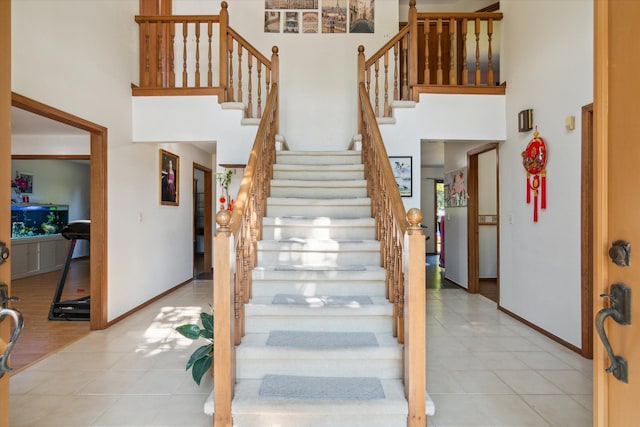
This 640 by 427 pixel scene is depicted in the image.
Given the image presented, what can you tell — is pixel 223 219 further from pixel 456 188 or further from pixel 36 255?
pixel 36 255

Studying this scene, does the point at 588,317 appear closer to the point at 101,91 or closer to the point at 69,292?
the point at 101,91

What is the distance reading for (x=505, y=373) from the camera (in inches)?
111

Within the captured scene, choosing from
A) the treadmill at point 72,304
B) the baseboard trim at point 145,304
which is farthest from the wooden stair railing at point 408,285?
the treadmill at point 72,304

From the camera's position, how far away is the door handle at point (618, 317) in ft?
3.27

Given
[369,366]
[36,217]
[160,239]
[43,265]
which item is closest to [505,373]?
[369,366]

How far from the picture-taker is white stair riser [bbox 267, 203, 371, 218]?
12.1 feet

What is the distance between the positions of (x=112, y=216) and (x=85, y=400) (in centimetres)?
219

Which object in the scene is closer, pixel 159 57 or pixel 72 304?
pixel 72 304

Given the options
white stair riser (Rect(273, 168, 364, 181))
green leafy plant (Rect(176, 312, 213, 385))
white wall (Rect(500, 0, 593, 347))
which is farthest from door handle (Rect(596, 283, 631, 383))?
white stair riser (Rect(273, 168, 364, 181))

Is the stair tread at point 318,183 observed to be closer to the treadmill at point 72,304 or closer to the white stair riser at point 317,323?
the white stair riser at point 317,323

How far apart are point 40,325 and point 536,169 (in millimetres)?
5912

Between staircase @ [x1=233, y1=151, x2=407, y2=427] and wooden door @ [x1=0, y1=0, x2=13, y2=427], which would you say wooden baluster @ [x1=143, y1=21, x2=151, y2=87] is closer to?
staircase @ [x1=233, y1=151, x2=407, y2=427]

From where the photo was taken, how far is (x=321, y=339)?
2.39m

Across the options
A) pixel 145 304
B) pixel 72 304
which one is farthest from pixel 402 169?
pixel 72 304
